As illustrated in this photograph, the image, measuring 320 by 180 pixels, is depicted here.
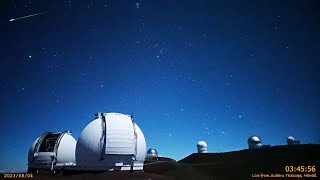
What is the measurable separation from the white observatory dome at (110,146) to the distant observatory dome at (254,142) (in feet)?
97.8

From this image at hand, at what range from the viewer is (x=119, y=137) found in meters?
22.0

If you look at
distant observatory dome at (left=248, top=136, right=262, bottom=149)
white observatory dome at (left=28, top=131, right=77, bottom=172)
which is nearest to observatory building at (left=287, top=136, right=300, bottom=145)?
distant observatory dome at (left=248, top=136, right=262, bottom=149)

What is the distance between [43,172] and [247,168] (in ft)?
82.1

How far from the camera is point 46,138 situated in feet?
96.8

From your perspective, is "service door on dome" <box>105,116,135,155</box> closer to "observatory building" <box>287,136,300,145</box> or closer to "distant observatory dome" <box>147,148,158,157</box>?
"distant observatory dome" <box>147,148,158,157</box>

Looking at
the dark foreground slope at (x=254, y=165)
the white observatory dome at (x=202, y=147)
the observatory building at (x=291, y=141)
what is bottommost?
the dark foreground slope at (x=254, y=165)

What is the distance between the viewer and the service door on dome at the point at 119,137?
2162cm

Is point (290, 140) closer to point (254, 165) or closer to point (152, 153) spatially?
point (254, 165)

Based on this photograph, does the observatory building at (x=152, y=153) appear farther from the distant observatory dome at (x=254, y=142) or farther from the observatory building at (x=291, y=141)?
the observatory building at (x=291, y=141)

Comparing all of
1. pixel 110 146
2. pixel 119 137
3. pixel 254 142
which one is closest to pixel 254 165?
pixel 254 142

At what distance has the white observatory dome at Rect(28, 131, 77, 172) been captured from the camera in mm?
27391

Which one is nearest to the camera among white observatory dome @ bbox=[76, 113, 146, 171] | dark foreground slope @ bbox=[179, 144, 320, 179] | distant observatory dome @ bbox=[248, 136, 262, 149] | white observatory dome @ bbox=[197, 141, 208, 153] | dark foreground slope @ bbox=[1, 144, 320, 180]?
white observatory dome @ bbox=[76, 113, 146, 171]

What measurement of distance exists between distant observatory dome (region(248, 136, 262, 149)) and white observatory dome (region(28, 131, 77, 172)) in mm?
31852

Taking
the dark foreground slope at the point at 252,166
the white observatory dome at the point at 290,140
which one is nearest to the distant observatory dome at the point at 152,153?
the dark foreground slope at the point at 252,166
